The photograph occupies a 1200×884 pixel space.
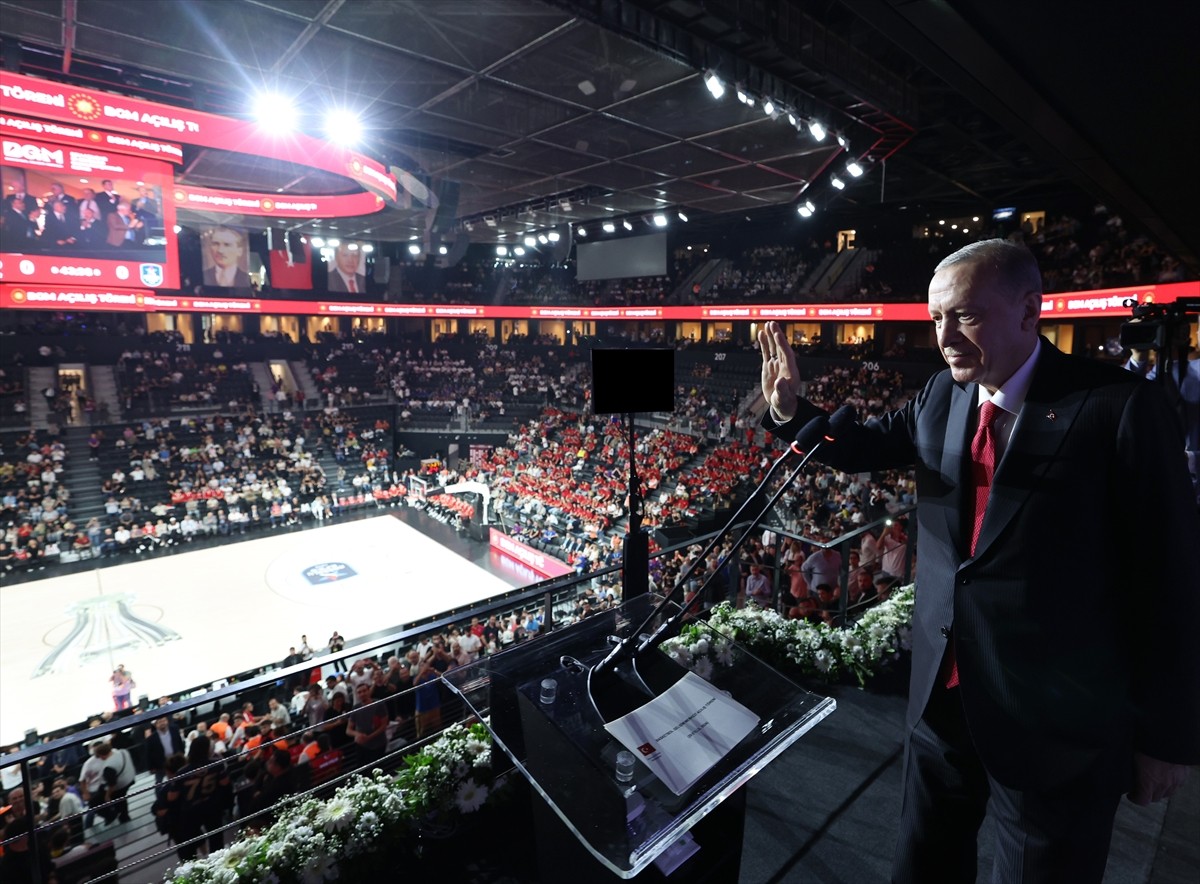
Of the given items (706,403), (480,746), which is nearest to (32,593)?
(480,746)

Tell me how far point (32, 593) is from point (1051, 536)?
1638 cm

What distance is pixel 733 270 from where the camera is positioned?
2589 centimetres

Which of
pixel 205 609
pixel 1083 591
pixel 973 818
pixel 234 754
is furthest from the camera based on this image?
pixel 205 609

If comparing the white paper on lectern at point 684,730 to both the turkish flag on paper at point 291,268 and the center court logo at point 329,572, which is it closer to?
the center court logo at point 329,572

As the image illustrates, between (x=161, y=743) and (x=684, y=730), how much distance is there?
24.1 feet

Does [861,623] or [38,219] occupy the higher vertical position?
[38,219]

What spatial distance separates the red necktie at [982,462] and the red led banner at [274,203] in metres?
8.83

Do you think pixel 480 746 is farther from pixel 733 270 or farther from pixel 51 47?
pixel 733 270

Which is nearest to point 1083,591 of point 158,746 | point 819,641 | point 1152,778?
point 1152,778

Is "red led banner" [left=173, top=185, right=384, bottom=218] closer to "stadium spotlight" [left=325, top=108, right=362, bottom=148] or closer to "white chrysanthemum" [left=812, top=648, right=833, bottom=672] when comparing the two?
"stadium spotlight" [left=325, top=108, right=362, bottom=148]

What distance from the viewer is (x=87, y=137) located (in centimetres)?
577

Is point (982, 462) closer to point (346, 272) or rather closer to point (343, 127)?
point (343, 127)

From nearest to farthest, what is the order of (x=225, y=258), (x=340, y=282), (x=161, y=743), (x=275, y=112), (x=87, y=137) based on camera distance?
(x=87, y=137), (x=161, y=743), (x=275, y=112), (x=225, y=258), (x=340, y=282)

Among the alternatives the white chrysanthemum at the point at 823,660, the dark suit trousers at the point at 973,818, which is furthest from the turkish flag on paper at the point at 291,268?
the dark suit trousers at the point at 973,818
